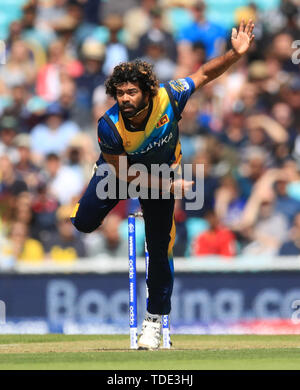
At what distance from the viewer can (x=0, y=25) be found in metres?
16.8

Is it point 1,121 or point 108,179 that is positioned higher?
point 1,121

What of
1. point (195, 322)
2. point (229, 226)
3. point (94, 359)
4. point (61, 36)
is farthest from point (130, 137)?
point (61, 36)

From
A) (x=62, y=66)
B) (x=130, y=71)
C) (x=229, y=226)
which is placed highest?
(x=62, y=66)

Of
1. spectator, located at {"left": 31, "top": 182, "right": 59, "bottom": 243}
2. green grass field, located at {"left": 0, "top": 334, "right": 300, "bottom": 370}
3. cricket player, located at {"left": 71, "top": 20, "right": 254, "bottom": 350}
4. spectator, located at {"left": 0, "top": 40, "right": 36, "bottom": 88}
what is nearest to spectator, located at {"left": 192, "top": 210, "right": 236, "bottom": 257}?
spectator, located at {"left": 31, "top": 182, "right": 59, "bottom": 243}

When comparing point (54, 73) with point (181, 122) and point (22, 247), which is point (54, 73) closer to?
point (181, 122)

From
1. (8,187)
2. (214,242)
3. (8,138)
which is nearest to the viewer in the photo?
(214,242)

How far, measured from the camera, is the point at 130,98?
7.68 m

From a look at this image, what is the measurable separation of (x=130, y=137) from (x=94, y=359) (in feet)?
5.79

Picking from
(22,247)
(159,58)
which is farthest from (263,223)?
(159,58)

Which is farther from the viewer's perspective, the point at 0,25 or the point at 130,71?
the point at 0,25

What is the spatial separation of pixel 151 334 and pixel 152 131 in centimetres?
169

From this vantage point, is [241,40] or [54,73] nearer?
[241,40]

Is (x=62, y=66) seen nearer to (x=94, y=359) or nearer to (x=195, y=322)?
(x=195, y=322)

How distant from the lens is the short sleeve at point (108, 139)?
775 cm
